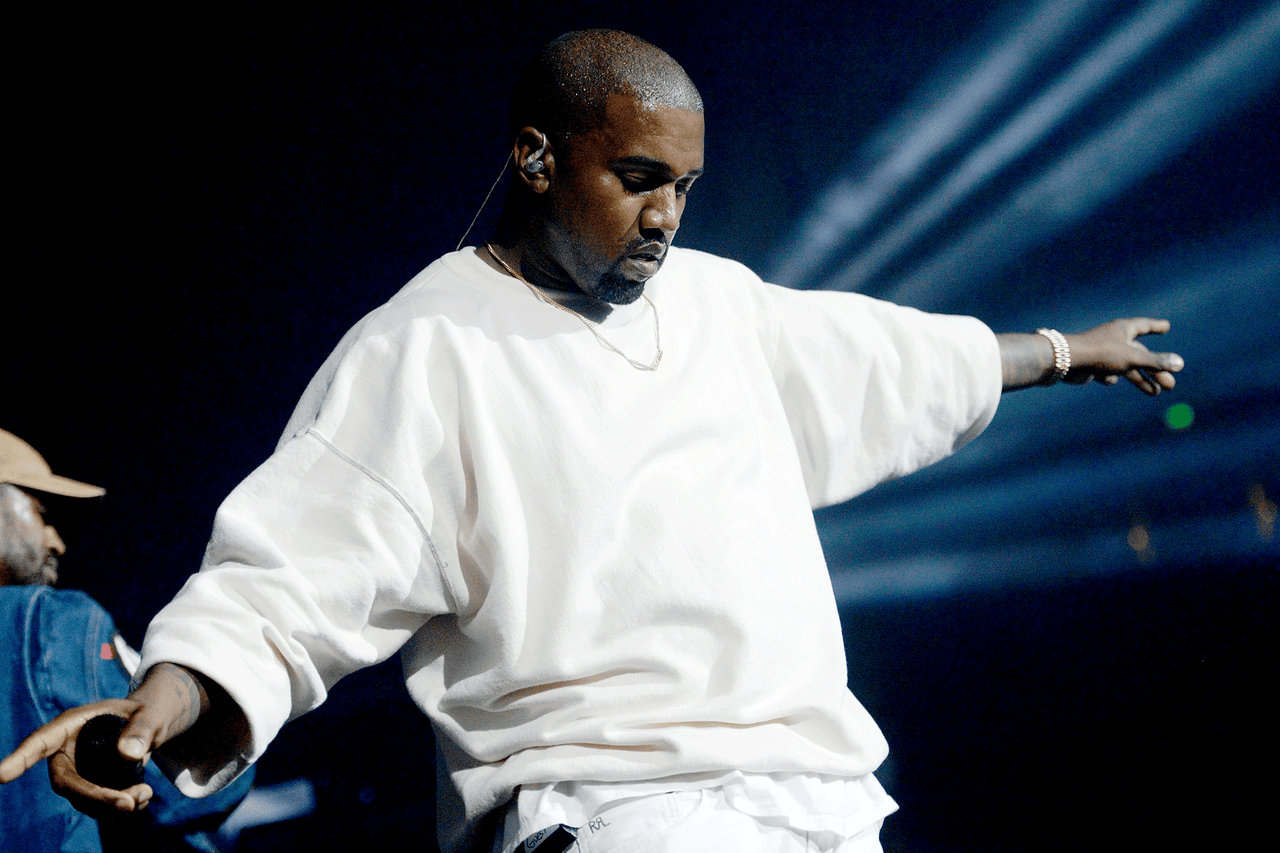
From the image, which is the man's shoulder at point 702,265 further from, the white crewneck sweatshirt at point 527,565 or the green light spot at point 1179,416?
Result: the green light spot at point 1179,416

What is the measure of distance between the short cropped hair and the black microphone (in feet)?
2.48

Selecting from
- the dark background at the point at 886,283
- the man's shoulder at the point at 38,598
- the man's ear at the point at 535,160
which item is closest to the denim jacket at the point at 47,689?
the man's shoulder at the point at 38,598

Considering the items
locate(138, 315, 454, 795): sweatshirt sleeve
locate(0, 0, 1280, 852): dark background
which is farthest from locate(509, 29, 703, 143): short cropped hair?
locate(0, 0, 1280, 852): dark background

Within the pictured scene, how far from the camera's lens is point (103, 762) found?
725 millimetres

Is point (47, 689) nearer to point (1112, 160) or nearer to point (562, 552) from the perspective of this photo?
point (562, 552)

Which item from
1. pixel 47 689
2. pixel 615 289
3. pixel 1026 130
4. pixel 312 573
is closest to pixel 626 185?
pixel 615 289

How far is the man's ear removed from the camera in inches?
44.1

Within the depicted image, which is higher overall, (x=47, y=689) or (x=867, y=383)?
(x=867, y=383)

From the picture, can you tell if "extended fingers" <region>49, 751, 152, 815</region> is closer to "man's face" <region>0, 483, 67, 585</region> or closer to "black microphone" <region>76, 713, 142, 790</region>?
Answer: "black microphone" <region>76, 713, 142, 790</region>

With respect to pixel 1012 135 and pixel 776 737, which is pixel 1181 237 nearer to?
pixel 1012 135

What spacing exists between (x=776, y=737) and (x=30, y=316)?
1.28 metres

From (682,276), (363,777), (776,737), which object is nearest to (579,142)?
(682,276)

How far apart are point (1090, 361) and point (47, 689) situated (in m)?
1.55

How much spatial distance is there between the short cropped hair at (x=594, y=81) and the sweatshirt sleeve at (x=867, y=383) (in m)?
0.36
